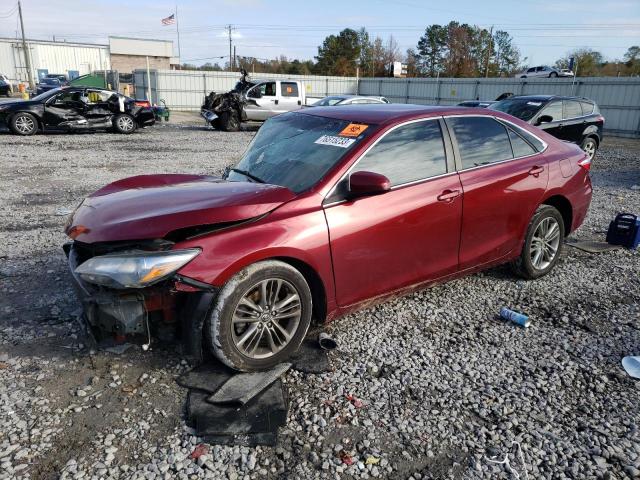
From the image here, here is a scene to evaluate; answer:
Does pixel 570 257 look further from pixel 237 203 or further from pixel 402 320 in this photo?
pixel 237 203

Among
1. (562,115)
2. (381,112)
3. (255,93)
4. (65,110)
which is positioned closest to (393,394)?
(381,112)

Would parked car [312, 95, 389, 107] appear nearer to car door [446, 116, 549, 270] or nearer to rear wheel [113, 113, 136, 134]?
rear wheel [113, 113, 136, 134]

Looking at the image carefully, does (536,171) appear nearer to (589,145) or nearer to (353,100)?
(589,145)

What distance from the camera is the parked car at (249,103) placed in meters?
19.7

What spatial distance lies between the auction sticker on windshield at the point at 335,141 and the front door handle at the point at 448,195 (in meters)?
0.80

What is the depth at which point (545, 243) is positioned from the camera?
4.74m

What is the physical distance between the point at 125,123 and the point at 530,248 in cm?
Answer: 1572

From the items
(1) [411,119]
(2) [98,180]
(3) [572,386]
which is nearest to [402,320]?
(3) [572,386]

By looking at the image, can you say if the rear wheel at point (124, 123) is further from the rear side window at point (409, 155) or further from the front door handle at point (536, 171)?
the front door handle at point (536, 171)

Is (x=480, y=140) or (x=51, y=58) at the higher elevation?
(x=51, y=58)

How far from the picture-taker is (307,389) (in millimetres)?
2996

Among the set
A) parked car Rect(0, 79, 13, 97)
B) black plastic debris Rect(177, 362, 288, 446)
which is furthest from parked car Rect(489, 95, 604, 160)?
parked car Rect(0, 79, 13, 97)

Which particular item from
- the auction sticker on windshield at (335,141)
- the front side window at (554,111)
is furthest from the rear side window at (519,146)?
the front side window at (554,111)

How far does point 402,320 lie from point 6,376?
2769mm
